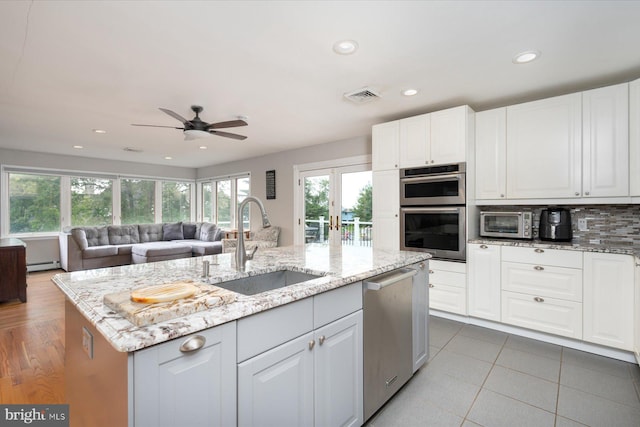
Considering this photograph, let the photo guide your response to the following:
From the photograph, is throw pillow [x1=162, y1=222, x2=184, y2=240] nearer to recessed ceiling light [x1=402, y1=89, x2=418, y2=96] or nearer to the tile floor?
recessed ceiling light [x1=402, y1=89, x2=418, y2=96]

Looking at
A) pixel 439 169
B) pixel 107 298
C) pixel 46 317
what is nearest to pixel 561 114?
pixel 439 169

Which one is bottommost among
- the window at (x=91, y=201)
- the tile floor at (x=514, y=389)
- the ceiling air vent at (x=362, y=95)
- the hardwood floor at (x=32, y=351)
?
the tile floor at (x=514, y=389)

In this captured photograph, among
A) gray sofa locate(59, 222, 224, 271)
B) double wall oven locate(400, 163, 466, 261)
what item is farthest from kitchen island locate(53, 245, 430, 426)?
gray sofa locate(59, 222, 224, 271)

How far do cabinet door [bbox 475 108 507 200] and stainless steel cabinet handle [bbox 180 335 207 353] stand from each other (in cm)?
319

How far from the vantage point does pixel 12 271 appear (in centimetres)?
384

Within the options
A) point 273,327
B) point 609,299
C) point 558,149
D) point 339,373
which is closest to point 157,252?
point 339,373

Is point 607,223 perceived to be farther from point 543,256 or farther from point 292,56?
point 292,56

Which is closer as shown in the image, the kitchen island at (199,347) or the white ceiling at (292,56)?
the kitchen island at (199,347)

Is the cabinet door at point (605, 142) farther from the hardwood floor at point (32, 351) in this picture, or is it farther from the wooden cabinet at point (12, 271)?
the wooden cabinet at point (12, 271)

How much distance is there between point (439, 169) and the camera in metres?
3.26

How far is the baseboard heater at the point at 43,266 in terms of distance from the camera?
19.3 ft

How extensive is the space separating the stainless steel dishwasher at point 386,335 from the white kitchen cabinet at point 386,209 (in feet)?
5.46

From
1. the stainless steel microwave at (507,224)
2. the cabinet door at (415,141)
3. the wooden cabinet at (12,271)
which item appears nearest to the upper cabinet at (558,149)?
the stainless steel microwave at (507,224)

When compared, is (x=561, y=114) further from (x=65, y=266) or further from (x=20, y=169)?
(x=20, y=169)
